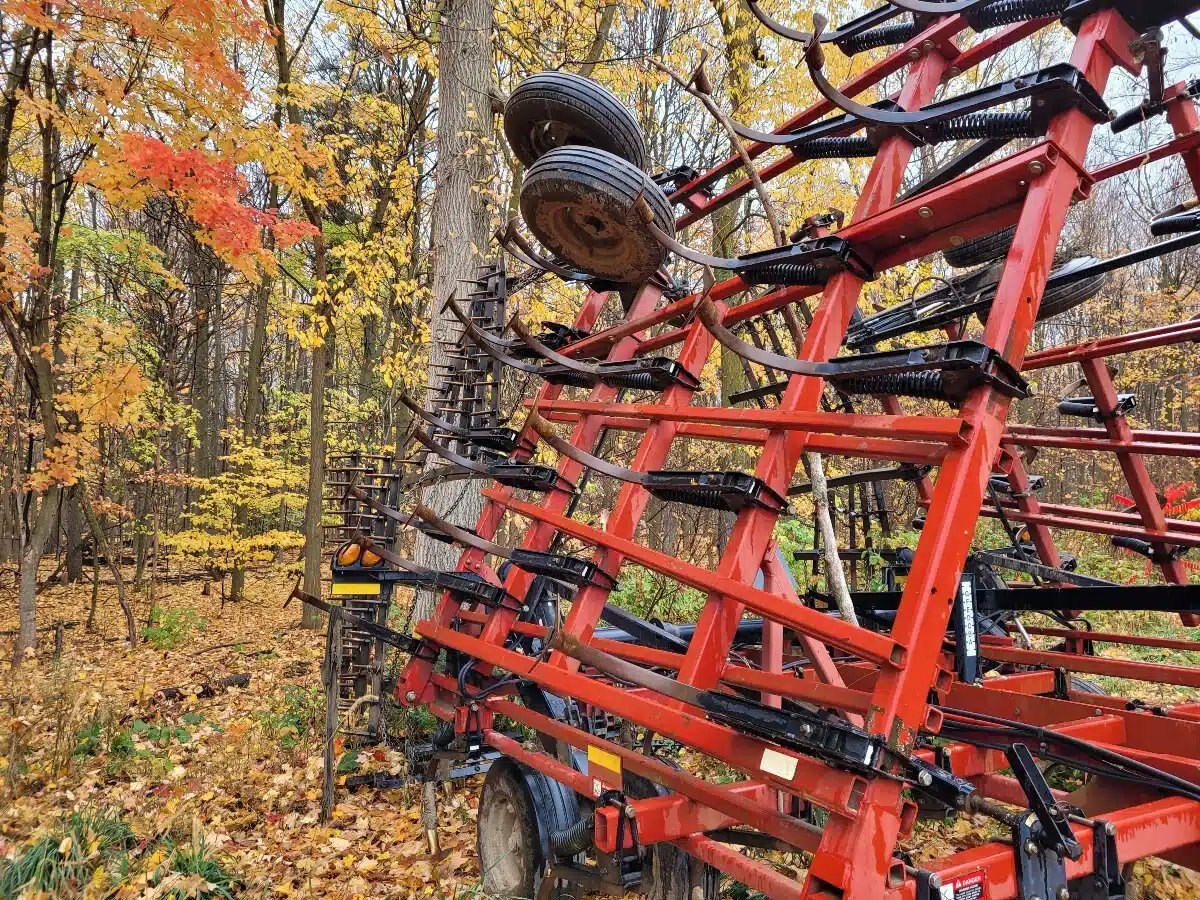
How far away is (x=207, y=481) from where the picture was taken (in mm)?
12945

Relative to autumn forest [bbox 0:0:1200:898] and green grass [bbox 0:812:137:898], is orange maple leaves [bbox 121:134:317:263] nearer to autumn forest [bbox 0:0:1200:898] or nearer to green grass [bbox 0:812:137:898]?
autumn forest [bbox 0:0:1200:898]

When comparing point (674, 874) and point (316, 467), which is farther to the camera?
point (316, 467)

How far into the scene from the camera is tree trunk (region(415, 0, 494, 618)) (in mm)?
6777

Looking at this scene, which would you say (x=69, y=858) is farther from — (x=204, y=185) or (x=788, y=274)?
(x=204, y=185)

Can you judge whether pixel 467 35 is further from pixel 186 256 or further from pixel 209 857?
pixel 186 256

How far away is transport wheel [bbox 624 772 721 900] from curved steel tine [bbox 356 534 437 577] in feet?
5.97

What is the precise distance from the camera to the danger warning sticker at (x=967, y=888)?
1912 millimetres

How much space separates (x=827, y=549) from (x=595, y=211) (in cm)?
206

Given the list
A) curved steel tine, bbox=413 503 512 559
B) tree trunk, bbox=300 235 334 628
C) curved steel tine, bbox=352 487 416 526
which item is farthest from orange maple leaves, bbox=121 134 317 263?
curved steel tine, bbox=413 503 512 559

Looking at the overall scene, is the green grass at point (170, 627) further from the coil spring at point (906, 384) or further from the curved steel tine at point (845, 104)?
the curved steel tine at point (845, 104)

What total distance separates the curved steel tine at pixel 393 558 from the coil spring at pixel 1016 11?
3.77m

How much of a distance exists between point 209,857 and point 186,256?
1485 centimetres

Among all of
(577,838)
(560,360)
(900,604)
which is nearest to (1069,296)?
(560,360)

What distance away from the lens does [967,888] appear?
1.95 metres
